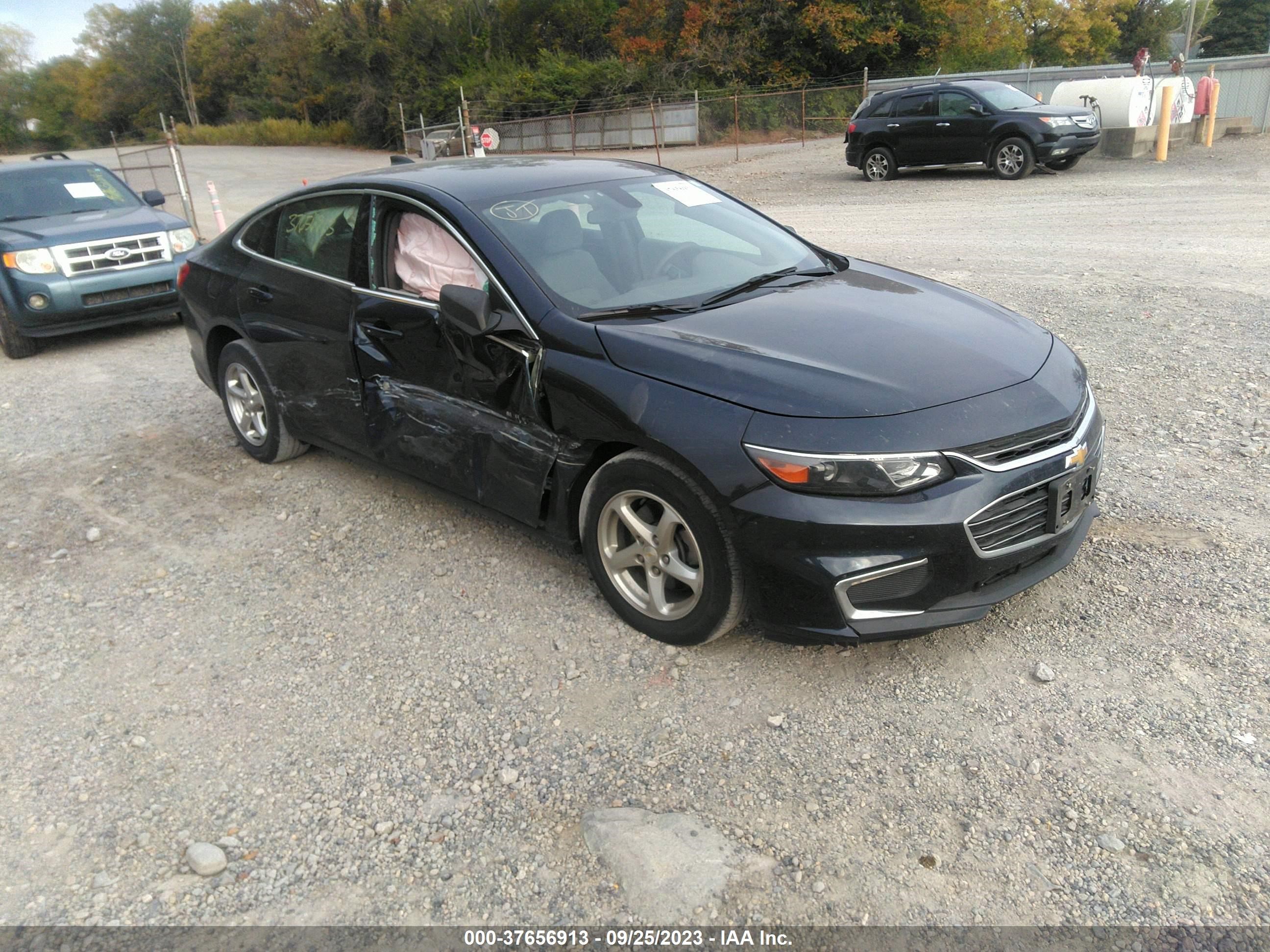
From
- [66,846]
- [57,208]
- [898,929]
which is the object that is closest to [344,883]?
[66,846]

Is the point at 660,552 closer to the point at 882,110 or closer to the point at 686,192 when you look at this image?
the point at 686,192

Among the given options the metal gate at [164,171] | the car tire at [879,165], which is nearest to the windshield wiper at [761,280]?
the metal gate at [164,171]

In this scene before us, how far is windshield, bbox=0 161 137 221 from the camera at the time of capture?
961 cm

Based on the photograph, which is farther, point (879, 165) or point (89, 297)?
point (879, 165)

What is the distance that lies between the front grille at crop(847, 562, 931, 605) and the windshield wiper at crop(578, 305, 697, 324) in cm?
134

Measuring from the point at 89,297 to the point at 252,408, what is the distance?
4.41 metres

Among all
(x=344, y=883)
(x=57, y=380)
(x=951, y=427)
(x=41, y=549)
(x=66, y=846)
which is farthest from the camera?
(x=57, y=380)

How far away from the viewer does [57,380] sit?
8.24 m

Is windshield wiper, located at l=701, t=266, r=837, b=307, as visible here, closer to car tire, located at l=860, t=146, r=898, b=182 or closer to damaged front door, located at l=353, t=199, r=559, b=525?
damaged front door, located at l=353, t=199, r=559, b=525

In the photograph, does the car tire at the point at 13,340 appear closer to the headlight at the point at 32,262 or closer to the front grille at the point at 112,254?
the headlight at the point at 32,262

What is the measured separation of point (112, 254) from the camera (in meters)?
9.13

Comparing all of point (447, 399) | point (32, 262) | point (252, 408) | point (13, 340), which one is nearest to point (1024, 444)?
point (447, 399)

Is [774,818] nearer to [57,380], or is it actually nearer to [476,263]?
[476,263]

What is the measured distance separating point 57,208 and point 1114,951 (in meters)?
10.8
